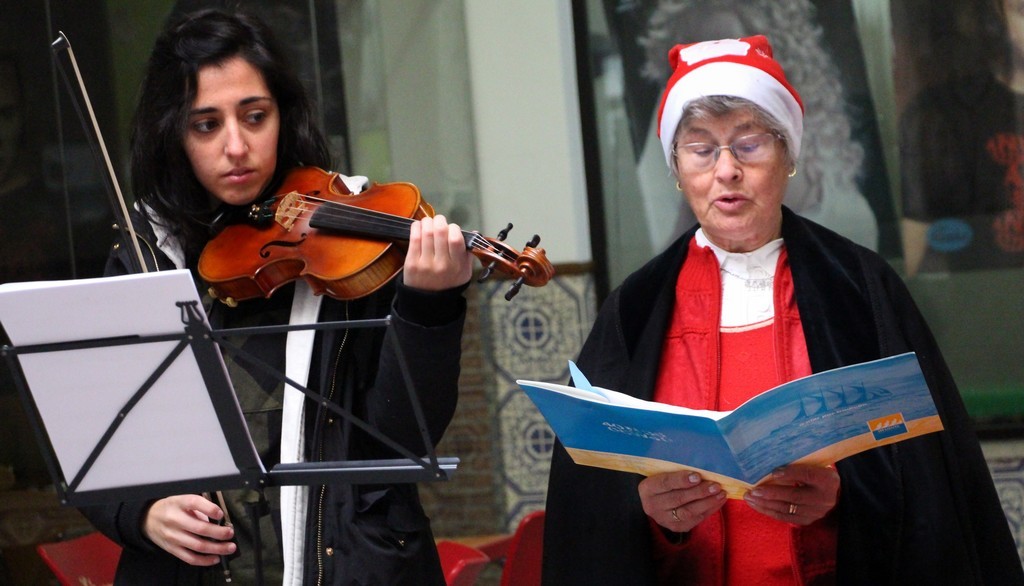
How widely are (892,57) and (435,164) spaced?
165 cm

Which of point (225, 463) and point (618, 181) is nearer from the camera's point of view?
point (225, 463)

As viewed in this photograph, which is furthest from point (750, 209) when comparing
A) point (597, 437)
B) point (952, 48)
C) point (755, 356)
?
point (952, 48)

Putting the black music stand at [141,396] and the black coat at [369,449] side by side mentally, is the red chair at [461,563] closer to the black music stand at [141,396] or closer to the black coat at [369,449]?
the black coat at [369,449]

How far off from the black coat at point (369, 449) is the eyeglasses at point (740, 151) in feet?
1.61

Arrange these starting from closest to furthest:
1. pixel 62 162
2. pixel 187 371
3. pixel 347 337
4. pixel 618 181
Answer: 1. pixel 187 371
2. pixel 347 337
3. pixel 62 162
4. pixel 618 181

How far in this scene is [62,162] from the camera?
371 cm

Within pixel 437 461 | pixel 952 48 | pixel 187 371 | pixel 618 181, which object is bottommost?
pixel 437 461

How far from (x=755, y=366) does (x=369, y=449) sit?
0.66 metres

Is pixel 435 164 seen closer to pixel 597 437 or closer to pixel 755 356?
pixel 755 356

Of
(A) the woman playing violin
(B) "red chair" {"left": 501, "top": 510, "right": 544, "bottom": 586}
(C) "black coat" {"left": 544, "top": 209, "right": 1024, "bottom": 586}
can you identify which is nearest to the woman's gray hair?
(C) "black coat" {"left": 544, "top": 209, "right": 1024, "bottom": 586}

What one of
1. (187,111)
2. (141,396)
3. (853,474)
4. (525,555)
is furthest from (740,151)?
(525,555)

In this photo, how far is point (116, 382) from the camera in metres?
1.60

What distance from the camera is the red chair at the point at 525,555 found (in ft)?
8.79

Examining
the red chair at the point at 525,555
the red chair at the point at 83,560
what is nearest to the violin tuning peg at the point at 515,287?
the red chair at the point at 525,555
